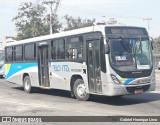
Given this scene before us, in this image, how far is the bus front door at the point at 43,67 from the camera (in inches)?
700

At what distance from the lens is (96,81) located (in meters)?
14.1

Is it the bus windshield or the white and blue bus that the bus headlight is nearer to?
the white and blue bus

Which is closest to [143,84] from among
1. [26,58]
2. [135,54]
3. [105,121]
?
[135,54]

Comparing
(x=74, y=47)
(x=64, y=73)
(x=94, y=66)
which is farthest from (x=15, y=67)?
(x=94, y=66)

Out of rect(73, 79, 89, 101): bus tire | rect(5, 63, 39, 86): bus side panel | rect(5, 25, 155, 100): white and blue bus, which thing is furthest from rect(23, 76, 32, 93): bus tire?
rect(73, 79, 89, 101): bus tire

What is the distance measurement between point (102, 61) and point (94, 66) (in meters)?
0.57

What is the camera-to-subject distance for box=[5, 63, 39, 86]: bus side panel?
745 inches

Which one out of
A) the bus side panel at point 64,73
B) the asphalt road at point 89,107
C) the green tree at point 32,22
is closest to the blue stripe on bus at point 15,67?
the bus side panel at point 64,73

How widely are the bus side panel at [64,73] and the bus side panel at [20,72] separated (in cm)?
176

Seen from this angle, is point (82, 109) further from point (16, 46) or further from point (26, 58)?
point (16, 46)

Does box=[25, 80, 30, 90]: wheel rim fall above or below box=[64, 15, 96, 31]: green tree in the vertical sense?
below

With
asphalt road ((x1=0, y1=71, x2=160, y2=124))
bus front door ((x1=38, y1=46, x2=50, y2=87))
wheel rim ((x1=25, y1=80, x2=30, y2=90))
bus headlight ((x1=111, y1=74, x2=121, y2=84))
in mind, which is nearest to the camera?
asphalt road ((x1=0, y1=71, x2=160, y2=124))

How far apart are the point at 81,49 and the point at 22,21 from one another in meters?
53.9

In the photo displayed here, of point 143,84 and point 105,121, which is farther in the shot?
point 143,84
